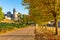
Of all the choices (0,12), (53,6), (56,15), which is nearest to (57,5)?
(53,6)

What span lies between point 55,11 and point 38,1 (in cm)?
326

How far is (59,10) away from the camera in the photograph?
2975 centimetres

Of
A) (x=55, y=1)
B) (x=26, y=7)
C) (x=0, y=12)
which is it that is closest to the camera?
(x=55, y=1)

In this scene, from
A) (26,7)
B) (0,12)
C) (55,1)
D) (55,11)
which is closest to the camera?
(55,1)

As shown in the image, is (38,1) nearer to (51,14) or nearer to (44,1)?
(44,1)

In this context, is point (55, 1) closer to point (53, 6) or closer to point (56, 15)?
point (53, 6)

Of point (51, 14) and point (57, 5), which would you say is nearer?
point (57, 5)

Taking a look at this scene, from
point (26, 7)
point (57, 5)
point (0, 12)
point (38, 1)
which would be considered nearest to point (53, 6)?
→ point (57, 5)

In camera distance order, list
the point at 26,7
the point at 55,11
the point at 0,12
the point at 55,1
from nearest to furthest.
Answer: the point at 55,1 → the point at 55,11 → the point at 26,7 → the point at 0,12

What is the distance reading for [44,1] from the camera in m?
28.2

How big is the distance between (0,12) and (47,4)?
11468cm

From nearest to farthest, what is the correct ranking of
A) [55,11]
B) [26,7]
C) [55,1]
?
[55,1] → [55,11] → [26,7]

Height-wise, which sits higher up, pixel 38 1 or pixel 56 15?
pixel 38 1

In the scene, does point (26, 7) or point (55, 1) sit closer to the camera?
point (55, 1)
